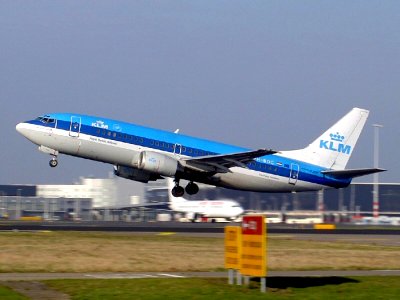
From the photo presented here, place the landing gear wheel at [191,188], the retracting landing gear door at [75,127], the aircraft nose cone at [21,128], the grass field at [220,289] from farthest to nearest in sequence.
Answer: the landing gear wheel at [191,188] → the aircraft nose cone at [21,128] → the retracting landing gear door at [75,127] → the grass field at [220,289]

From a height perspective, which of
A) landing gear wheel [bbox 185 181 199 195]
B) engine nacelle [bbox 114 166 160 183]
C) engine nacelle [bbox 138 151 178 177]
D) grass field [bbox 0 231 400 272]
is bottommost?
grass field [bbox 0 231 400 272]

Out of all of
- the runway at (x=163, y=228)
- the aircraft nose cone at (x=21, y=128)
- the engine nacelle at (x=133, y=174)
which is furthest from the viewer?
the runway at (x=163, y=228)

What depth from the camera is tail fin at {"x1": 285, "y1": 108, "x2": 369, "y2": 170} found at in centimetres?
6025

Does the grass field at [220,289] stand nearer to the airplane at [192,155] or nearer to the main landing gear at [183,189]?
the airplane at [192,155]

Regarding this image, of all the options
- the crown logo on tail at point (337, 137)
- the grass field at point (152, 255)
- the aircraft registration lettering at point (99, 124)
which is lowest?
the grass field at point (152, 255)

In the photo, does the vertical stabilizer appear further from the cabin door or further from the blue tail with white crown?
the cabin door

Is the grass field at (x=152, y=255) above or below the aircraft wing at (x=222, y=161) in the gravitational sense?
below

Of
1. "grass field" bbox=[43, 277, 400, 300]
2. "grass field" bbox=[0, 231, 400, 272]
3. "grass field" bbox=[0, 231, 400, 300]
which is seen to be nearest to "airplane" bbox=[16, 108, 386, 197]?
"grass field" bbox=[0, 231, 400, 300]

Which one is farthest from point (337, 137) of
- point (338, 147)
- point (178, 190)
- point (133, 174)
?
point (133, 174)

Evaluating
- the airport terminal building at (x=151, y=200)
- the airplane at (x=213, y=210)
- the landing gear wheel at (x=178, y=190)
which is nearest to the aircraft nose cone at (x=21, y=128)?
the landing gear wheel at (x=178, y=190)

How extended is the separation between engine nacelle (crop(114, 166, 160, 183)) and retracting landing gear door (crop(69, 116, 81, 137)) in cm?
448

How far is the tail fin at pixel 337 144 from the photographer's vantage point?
60.2 m

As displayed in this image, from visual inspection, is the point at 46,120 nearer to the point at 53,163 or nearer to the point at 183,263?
the point at 53,163

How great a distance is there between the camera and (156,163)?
53344 mm
